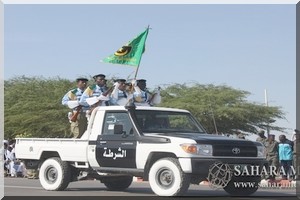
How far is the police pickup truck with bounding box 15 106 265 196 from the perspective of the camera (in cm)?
1200

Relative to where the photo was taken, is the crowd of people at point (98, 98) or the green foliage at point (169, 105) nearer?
the crowd of people at point (98, 98)

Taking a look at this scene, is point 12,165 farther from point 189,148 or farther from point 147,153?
point 189,148

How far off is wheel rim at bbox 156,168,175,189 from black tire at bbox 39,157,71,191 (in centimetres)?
247

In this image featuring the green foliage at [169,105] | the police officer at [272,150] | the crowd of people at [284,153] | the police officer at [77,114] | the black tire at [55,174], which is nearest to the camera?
the black tire at [55,174]

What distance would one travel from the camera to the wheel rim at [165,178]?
12.2 meters

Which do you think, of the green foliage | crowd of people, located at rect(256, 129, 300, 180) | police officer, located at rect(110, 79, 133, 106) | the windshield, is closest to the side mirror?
the windshield

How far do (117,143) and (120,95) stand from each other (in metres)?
1.99

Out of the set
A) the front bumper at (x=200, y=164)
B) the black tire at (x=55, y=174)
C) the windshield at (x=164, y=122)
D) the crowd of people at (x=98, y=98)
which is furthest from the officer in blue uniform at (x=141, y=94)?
the front bumper at (x=200, y=164)

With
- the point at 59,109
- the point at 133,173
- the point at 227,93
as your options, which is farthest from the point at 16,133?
the point at 133,173

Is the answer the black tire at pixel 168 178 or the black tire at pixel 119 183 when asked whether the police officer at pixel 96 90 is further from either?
the black tire at pixel 168 178

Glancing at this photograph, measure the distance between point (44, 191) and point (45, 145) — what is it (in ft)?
3.26

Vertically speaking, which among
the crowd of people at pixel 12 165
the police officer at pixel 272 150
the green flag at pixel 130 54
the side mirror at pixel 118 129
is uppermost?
the green flag at pixel 130 54

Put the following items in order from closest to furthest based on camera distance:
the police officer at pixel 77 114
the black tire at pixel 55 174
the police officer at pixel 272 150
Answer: the black tire at pixel 55 174 < the police officer at pixel 77 114 < the police officer at pixel 272 150

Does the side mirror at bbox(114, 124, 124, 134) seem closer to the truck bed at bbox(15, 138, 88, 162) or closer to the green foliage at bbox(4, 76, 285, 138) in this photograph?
the truck bed at bbox(15, 138, 88, 162)
